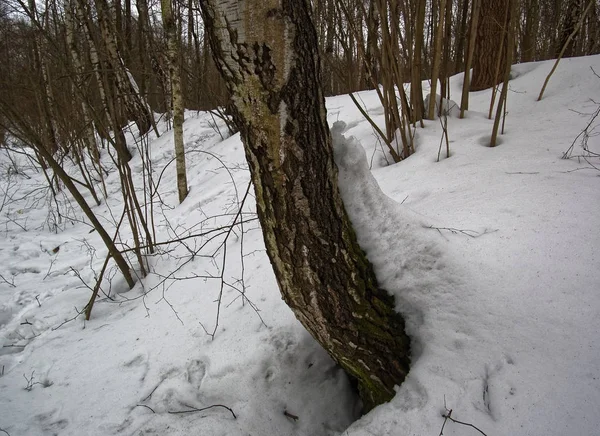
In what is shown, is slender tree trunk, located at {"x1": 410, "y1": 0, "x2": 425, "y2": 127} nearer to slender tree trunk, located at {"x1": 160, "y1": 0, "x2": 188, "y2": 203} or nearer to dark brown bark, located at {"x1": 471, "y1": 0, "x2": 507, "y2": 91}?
dark brown bark, located at {"x1": 471, "y1": 0, "x2": 507, "y2": 91}

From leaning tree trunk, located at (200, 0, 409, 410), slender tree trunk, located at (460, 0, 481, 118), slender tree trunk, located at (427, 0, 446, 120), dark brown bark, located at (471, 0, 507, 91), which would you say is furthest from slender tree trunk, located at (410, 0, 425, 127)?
leaning tree trunk, located at (200, 0, 409, 410)

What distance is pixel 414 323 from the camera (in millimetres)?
1232

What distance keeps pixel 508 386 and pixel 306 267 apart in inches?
27.9

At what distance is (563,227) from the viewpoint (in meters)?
1.20

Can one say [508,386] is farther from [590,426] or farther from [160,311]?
[160,311]

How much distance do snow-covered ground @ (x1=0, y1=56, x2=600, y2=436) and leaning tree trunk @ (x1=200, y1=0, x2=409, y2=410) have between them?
14cm

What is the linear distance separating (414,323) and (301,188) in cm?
74

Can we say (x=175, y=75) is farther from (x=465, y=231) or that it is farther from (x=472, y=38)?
(x=465, y=231)

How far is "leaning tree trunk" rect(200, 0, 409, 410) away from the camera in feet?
2.62

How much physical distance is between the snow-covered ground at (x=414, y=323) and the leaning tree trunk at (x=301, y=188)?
0.14 m

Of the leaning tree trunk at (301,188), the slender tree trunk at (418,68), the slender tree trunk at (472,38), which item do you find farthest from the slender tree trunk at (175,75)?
the leaning tree trunk at (301,188)

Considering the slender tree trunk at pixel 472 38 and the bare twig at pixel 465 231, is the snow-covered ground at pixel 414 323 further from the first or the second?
the slender tree trunk at pixel 472 38

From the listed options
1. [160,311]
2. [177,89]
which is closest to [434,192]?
[160,311]

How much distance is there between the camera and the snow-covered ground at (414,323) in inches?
37.8
